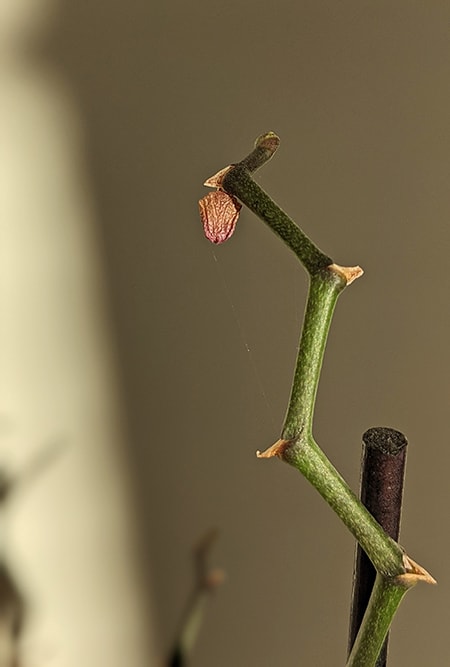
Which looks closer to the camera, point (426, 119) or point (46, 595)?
point (426, 119)

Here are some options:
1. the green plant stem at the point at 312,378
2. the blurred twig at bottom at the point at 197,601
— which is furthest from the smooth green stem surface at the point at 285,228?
the blurred twig at bottom at the point at 197,601

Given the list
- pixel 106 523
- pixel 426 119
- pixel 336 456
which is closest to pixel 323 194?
pixel 426 119

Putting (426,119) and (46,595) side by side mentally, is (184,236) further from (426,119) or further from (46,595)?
(46,595)

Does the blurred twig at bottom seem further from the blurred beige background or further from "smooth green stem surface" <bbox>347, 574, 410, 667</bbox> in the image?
"smooth green stem surface" <bbox>347, 574, 410, 667</bbox>

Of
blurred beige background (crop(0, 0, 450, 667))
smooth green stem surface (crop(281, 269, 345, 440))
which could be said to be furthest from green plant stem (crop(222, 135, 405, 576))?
blurred beige background (crop(0, 0, 450, 667))

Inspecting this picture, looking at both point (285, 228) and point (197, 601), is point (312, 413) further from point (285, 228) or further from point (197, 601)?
point (197, 601)
